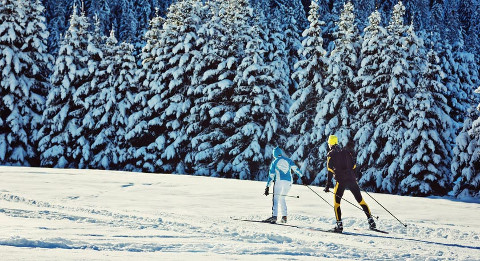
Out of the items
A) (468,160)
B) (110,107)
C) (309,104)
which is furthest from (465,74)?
(110,107)

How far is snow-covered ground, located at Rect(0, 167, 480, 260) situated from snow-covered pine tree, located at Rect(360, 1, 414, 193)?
1090cm

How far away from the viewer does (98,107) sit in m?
33.9

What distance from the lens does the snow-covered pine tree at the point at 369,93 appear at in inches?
1145

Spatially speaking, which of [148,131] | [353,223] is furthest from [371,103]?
[353,223]

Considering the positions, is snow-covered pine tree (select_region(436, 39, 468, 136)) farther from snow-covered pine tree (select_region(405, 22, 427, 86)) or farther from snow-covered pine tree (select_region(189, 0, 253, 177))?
snow-covered pine tree (select_region(189, 0, 253, 177))

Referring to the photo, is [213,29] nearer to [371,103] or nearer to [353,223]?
[371,103]

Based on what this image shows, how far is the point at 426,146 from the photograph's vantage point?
27344mm

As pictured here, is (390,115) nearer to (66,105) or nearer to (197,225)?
(66,105)

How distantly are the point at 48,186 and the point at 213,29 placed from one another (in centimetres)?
1835

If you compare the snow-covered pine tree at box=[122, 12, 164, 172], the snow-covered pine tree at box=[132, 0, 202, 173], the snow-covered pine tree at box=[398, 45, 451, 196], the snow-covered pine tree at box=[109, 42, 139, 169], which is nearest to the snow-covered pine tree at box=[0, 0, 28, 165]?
the snow-covered pine tree at box=[109, 42, 139, 169]

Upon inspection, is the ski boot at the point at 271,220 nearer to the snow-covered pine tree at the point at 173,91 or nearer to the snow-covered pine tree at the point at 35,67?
the snow-covered pine tree at the point at 173,91

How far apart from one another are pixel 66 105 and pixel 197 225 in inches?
1017

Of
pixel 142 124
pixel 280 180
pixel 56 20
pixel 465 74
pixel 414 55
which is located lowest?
pixel 280 180

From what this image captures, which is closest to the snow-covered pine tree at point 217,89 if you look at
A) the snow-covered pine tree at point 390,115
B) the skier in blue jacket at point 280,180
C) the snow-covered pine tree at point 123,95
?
the snow-covered pine tree at point 123,95
